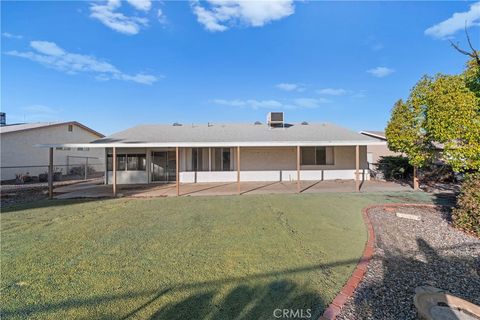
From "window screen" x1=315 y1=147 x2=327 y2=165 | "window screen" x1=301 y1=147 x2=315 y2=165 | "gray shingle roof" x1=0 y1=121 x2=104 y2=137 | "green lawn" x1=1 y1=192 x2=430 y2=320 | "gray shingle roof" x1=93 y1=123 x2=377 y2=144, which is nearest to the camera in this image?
"green lawn" x1=1 y1=192 x2=430 y2=320

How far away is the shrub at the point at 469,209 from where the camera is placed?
5445mm

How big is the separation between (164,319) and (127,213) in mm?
5626

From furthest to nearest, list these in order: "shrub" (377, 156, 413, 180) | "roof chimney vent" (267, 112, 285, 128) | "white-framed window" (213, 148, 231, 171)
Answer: "roof chimney vent" (267, 112, 285, 128)
"shrub" (377, 156, 413, 180)
"white-framed window" (213, 148, 231, 171)

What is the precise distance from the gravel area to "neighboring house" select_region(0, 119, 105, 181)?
16.7m

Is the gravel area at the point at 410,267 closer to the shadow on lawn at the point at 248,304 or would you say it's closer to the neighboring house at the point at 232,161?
the shadow on lawn at the point at 248,304

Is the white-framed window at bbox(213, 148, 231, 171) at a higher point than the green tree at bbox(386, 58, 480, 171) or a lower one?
lower

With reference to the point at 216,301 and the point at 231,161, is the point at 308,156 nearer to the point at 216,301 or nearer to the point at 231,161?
the point at 231,161

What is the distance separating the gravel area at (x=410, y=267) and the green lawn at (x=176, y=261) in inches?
14.2

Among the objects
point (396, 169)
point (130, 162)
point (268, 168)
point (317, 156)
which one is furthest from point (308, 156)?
point (130, 162)

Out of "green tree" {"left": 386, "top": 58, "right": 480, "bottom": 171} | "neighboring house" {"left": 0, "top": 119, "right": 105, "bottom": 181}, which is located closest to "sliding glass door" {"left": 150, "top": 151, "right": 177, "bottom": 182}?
"neighboring house" {"left": 0, "top": 119, "right": 105, "bottom": 181}

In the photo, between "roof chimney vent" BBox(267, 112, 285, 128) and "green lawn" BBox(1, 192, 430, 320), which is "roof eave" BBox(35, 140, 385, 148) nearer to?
"green lawn" BBox(1, 192, 430, 320)

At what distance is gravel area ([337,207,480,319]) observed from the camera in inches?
112

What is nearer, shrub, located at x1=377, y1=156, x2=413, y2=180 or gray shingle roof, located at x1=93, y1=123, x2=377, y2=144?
gray shingle roof, located at x1=93, y1=123, x2=377, y2=144

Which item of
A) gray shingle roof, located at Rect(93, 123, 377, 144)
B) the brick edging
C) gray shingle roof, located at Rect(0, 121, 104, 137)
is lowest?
the brick edging
